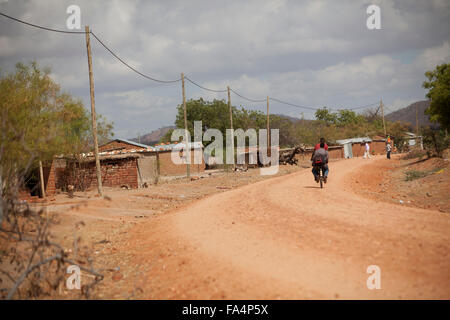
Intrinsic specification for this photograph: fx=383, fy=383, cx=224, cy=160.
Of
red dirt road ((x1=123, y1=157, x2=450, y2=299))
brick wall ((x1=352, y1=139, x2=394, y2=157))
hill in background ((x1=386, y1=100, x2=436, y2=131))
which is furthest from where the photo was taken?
hill in background ((x1=386, y1=100, x2=436, y2=131))

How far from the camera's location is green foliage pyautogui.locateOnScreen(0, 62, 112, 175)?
7.94m

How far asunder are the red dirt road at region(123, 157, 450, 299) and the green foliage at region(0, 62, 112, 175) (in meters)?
3.14

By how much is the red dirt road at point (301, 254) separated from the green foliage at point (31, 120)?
3.14 metres

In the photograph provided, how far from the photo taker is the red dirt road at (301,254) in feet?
16.2

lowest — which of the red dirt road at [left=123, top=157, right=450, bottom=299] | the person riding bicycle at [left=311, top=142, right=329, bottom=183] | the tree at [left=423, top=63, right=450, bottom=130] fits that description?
the red dirt road at [left=123, top=157, right=450, bottom=299]

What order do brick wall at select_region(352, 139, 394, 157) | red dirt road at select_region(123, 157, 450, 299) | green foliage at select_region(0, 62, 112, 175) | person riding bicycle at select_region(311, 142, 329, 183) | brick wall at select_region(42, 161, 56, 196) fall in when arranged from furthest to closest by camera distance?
brick wall at select_region(352, 139, 394, 157) → brick wall at select_region(42, 161, 56, 196) → person riding bicycle at select_region(311, 142, 329, 183) → green foliage at select_region(0, 62, 112, 175) → red dirt road at select_region(123, 157, 450, 299)

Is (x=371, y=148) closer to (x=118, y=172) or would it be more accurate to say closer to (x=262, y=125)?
(x=262, y=125)

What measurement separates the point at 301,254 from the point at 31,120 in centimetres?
922

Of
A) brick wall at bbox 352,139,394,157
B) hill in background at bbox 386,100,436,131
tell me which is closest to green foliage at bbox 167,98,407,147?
brick wall at bbox 352,139,394,157

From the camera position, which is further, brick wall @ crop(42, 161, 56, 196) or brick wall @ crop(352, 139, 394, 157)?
brick wall @ crop(352, 139, 394, 157)

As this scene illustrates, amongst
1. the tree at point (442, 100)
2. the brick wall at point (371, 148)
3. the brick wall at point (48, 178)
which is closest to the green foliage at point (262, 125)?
the brick wall at point (371, 148)

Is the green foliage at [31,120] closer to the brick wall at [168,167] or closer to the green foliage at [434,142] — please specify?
the brick wall at [168,167]

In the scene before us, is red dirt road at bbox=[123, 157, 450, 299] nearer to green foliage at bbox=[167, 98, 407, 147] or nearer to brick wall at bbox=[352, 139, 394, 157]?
brick wall at bbox=[352, 139, 394, 157]
